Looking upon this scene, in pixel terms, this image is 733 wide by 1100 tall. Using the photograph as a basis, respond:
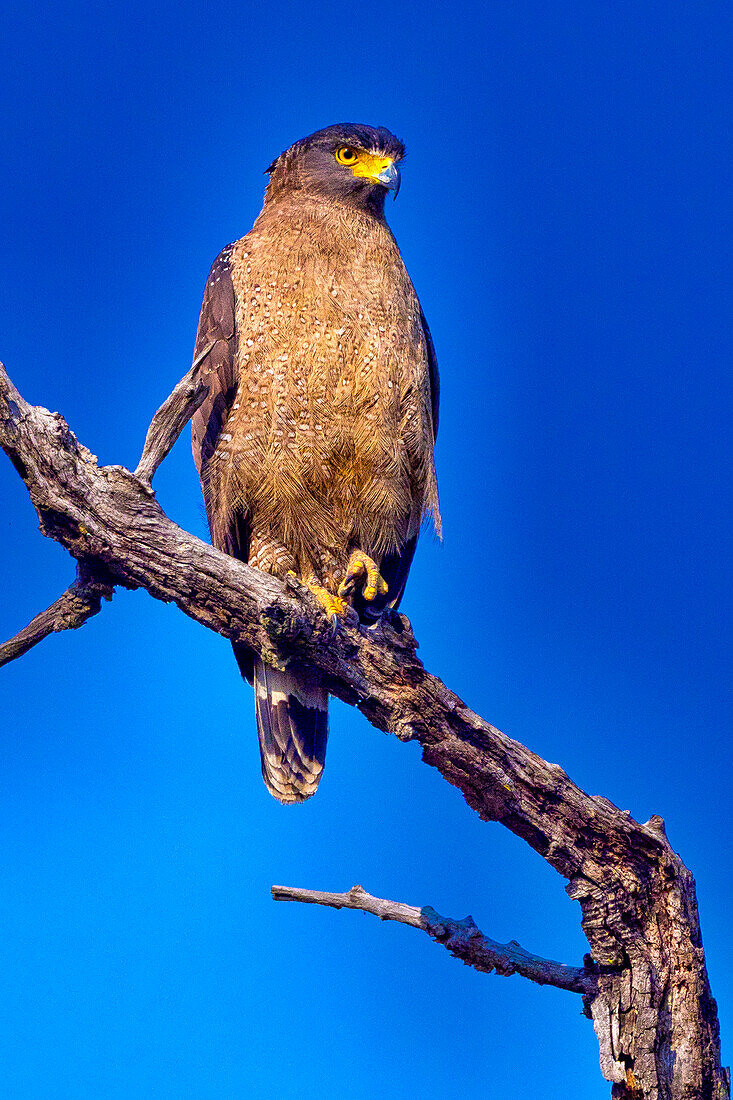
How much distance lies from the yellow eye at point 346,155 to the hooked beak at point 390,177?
4.4 inches

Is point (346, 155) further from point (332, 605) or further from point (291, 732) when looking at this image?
point (291, 732)

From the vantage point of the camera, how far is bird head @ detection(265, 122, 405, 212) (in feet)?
10.4

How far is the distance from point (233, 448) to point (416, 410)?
1.79ft

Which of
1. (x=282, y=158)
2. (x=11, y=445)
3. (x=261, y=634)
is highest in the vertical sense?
(x=282, y=158)

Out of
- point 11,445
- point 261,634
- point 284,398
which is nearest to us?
point 11,445

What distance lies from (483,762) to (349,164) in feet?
6.20

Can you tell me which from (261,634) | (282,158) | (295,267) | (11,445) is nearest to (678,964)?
(261,634)

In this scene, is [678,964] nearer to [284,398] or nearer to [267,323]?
[284,398]

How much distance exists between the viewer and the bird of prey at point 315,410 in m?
2.90

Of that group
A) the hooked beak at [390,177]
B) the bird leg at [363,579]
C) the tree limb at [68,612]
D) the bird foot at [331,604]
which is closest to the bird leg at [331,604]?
the bird foot at [331,604]

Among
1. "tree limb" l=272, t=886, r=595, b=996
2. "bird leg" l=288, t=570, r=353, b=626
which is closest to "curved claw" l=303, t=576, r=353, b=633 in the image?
"bird leg" l=288, t=570, r=353, b=626

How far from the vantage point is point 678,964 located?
7.71 ft

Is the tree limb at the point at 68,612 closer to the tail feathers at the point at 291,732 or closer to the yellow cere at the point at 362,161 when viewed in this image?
the tail feathers at the point at 291,732

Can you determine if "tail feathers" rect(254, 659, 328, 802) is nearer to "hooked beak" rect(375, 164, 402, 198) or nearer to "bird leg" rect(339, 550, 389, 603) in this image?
"bird leg" rect(339, 550, 389, 603)
